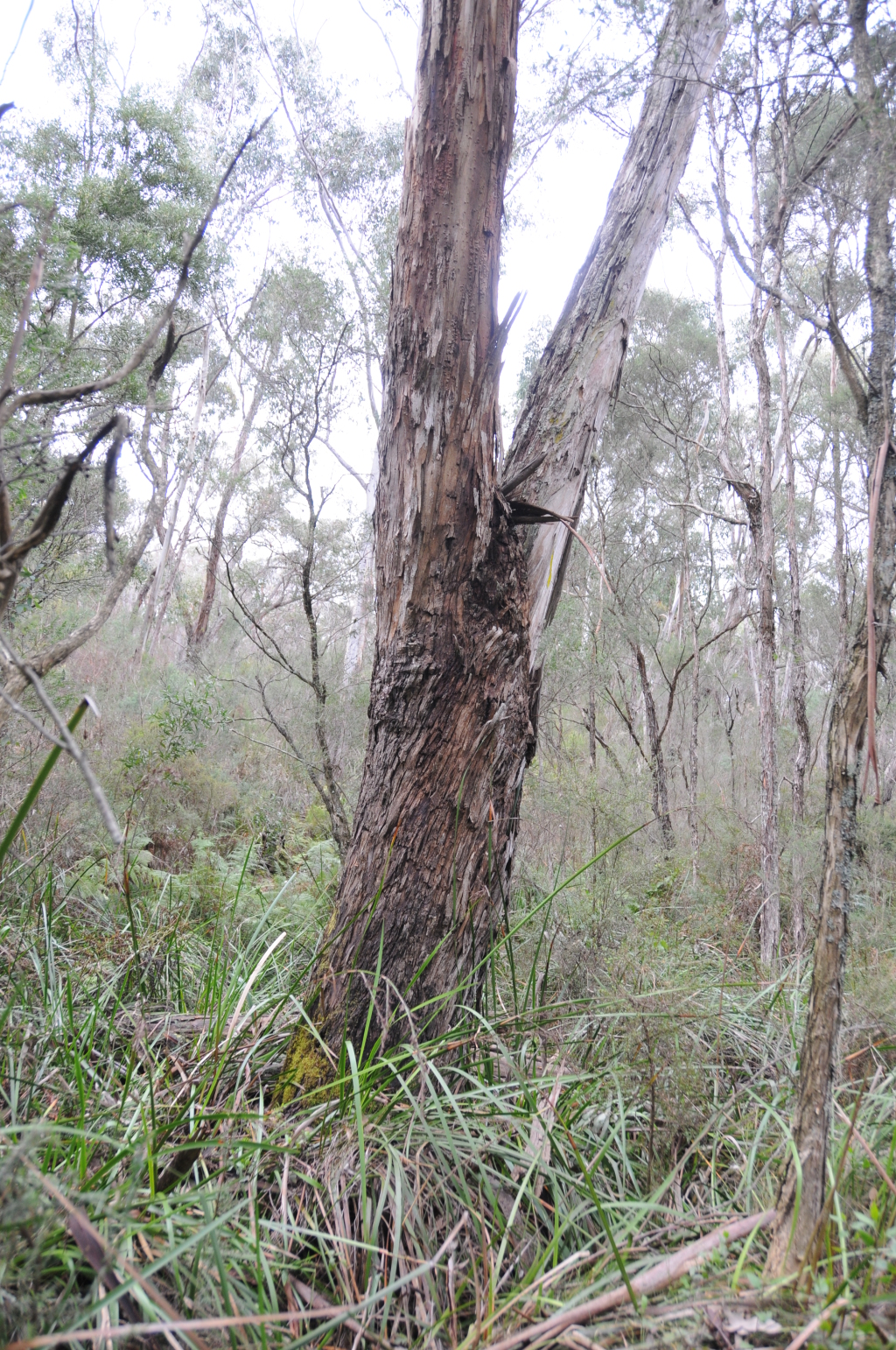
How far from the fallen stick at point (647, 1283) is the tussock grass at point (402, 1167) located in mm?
22

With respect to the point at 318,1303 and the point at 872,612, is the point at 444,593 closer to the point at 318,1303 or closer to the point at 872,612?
the point at 872,612

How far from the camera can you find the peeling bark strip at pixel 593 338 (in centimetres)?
198

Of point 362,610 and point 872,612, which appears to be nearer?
point 872,612

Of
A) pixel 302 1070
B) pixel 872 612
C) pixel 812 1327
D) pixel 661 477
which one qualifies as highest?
pixel 661 477

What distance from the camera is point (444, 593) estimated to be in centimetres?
167

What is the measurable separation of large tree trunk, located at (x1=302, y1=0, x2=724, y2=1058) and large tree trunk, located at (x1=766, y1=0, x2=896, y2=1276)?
736 millimetres

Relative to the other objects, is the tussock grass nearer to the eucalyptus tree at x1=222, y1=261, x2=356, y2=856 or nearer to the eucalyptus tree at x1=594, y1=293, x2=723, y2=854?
the eucalyptus tree at x1=222, y1=261, x2=356, y2=856

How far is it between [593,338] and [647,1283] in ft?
7.11

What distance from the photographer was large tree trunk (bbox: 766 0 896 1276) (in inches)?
39.5

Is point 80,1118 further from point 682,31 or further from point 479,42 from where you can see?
point 682,31

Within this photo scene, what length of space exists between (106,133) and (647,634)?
7973mm

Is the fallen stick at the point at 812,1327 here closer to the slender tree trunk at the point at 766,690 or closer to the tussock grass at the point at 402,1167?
the tussock grass at the point at 402,1167

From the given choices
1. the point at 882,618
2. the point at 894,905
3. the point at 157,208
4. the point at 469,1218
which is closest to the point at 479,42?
the point at 882,618

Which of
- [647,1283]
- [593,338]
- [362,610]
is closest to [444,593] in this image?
[593,338]
